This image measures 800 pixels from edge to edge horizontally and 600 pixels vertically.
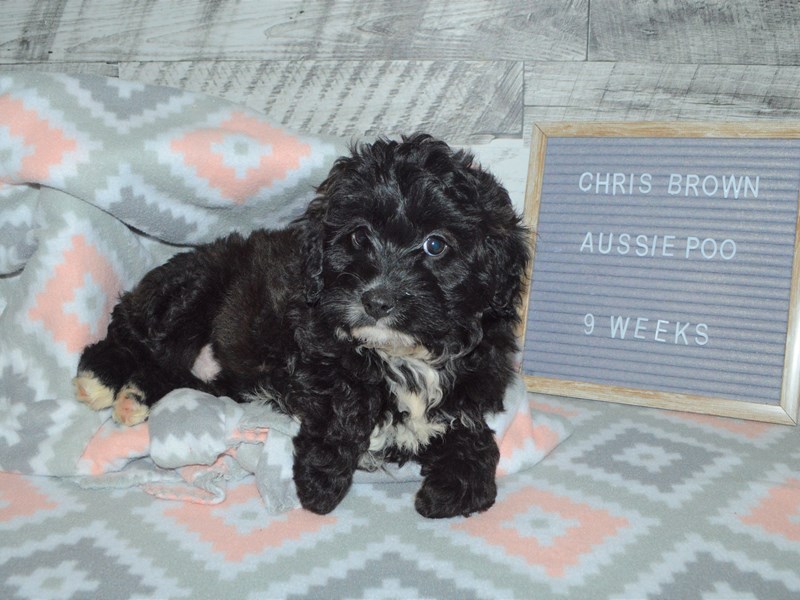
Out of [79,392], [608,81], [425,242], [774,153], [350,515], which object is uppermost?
[608,81]

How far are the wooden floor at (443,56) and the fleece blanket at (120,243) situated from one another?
0.74 m

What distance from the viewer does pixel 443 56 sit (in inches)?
144

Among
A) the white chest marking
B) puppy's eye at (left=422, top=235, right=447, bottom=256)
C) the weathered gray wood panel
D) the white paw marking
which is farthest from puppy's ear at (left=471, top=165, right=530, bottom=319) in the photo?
the weathered gray wood panel

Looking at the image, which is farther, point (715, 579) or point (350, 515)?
point (350, 515)

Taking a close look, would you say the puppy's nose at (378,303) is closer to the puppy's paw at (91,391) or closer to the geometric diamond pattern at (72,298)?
the puppy's paw at (91,391)

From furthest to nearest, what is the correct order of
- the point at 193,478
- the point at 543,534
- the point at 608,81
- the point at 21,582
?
the point at 608,81 < the point at 193,478 < the point at 543,534 < the point at 21,582

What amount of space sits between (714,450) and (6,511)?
2536 millimetres

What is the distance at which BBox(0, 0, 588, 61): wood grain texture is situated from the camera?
3.57 m

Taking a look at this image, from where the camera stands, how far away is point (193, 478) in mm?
2531

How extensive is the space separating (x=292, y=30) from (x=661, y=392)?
2.54 metres

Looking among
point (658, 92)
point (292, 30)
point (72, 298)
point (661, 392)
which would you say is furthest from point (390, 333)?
point (292, 30)

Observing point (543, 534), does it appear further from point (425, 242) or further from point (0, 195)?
point (0, 195)

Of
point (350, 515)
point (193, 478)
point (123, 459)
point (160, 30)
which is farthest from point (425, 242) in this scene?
point (160, 30)

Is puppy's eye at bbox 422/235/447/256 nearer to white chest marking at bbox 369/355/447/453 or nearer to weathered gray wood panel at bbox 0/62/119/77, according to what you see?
white chest marking at bbox 369/355/447/453
